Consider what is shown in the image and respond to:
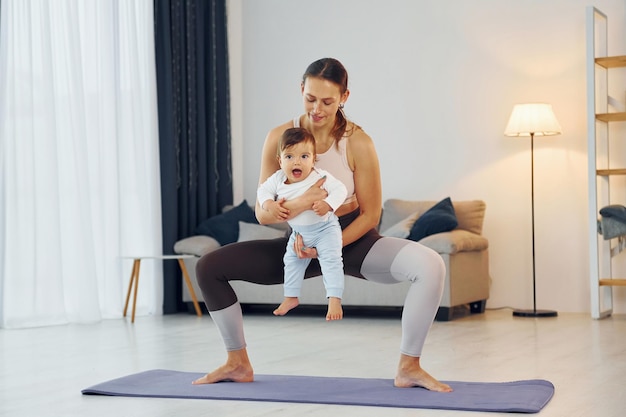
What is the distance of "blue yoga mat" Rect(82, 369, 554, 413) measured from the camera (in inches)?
114

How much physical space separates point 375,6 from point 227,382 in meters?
4.27

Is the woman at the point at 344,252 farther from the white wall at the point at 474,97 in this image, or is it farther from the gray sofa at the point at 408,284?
the white wall at the point at 474,97

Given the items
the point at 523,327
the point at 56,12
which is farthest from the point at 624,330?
the point at 56,12

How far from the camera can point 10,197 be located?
5.57 metres

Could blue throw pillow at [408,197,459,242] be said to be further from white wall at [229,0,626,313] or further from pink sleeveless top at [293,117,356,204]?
pink sleeveless top at [293,117,356,204]

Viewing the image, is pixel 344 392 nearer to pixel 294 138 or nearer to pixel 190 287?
pixel 294 138

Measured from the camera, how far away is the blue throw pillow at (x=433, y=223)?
604 cm

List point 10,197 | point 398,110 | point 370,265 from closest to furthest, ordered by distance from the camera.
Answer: point 370,265 < point 10,197 < point 398,110

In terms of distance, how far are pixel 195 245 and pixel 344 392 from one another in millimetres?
3372

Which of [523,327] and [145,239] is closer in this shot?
[523,327]

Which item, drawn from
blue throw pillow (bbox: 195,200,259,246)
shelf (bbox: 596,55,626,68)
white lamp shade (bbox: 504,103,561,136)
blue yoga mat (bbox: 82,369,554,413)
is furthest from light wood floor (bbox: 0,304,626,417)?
shelf (bbox: 596,55,626,68)

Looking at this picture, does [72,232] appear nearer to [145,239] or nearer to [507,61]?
[145,239]

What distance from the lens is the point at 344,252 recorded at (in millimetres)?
3246

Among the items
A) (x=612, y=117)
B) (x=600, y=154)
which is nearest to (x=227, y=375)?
(x=612, y=117)
